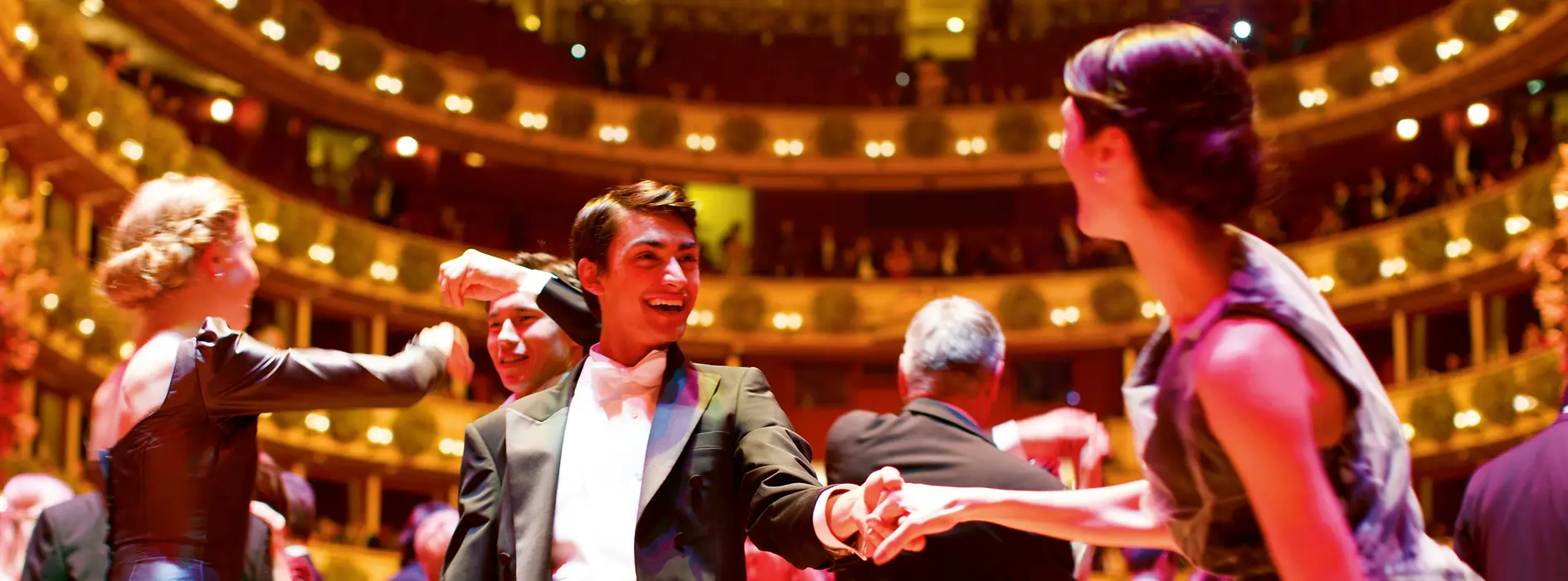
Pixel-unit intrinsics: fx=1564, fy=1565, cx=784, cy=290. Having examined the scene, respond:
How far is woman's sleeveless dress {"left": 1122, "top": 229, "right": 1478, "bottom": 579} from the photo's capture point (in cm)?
202

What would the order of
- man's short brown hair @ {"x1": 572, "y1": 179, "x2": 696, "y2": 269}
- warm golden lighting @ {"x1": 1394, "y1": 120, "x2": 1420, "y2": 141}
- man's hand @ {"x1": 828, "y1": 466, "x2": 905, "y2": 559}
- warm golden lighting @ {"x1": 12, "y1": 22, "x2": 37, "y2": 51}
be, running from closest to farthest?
man's hand @ {"x1": 828, "y1": 466, "x2": 905, "y2": 559}
man's short brown hair @ {"x1": 572, "y1": 179, "x2": 696, "y2": 269}
warm golden lighting @ {"x1": 12, "y1": 22, "x2": 37, "y2": 51}
warm golden lighting @ {"x1": 1394, "y1": 120, "x2": 1420, "y2": 141}

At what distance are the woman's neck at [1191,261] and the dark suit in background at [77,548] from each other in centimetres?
258

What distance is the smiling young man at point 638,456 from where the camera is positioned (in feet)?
10.1

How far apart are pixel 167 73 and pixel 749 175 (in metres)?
8.19

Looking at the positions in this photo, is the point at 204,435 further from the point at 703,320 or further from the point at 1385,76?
the point at 1385,76

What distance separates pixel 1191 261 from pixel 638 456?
142cm

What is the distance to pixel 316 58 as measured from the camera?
20047mm

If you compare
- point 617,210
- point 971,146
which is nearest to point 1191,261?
point 617,210

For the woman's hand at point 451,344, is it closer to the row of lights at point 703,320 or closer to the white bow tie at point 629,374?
the white bow tie at point 629,374

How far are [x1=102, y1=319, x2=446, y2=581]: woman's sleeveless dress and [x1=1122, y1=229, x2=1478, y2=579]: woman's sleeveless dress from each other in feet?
5.47

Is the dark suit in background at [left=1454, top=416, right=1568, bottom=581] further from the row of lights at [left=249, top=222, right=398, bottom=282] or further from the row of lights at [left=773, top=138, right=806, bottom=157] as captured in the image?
the row of lights at [left=773, top=138, right=806, bottom=157]

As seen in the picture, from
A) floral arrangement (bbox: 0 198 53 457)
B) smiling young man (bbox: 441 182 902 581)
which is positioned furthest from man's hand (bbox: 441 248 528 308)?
floral arrangement (bbox: 0 198 53 457)

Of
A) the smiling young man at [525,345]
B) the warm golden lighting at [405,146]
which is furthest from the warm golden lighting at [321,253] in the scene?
the smiling young man at [525,345]

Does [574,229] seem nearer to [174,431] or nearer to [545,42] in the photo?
[174,431]
